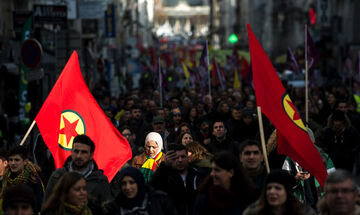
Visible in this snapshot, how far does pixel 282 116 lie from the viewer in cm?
713

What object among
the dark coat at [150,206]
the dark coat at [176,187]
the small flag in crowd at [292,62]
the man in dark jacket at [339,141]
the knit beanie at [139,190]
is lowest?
the small flag in crowd at [292,62]

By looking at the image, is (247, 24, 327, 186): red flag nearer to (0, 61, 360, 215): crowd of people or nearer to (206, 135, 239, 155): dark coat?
(0, 61, 360, 215): crowd of people

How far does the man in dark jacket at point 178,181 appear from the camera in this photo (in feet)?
21.1

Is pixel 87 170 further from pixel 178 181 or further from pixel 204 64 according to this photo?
pixel 204 64

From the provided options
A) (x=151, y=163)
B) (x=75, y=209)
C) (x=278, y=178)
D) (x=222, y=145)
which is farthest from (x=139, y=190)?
(x=222, y=145)

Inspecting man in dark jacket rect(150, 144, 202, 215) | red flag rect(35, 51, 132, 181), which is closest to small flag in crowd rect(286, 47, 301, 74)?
red flag rect(35, 51, 132, 181)

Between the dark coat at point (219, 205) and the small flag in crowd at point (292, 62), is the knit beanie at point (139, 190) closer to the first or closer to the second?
the dark coat at point (219, 205)

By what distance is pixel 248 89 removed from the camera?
2339 centimetres

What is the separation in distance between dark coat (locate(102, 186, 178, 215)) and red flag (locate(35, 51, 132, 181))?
6.40ft

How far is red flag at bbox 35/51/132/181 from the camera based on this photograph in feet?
24.9

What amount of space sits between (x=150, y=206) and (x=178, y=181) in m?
1.03

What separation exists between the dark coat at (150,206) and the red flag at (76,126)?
195 cm

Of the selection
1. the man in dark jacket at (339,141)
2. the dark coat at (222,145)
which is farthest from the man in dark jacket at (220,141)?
the man in dark jacket at (339,141)

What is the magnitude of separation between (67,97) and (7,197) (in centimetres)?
292
